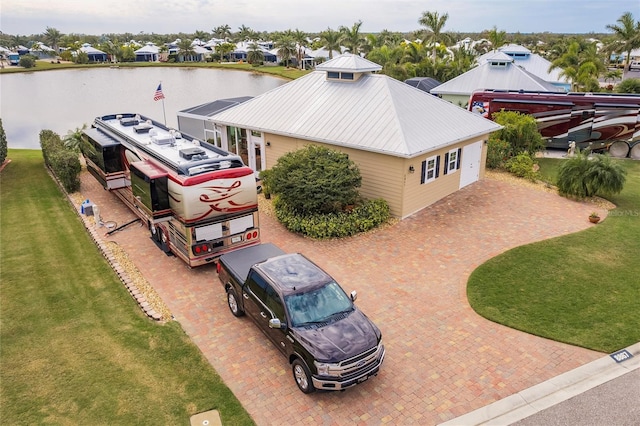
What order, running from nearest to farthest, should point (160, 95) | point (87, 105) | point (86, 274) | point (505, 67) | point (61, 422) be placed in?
point (61, 422) → point (86, 274) → point (160, 95) → point (505, 67) → point (87, 105)

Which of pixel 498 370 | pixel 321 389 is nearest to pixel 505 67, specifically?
pixel 498 370

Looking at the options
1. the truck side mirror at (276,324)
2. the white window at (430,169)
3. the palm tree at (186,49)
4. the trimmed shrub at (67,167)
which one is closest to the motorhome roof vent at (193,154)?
the truck side mirror at (276,324)

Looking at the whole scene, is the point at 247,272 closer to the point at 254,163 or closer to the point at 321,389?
the point at 321,389

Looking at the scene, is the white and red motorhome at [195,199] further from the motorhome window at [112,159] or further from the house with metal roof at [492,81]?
the house with metal roof at [492,81]

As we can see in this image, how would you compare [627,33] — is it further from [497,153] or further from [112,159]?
[112,159]

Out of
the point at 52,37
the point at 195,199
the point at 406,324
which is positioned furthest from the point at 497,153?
the point at 52,37

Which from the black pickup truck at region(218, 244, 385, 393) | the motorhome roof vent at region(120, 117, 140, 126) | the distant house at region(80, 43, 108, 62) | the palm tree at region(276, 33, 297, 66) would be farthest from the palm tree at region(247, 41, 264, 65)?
the black pickup truck at region(218, 244, 385, 393)
